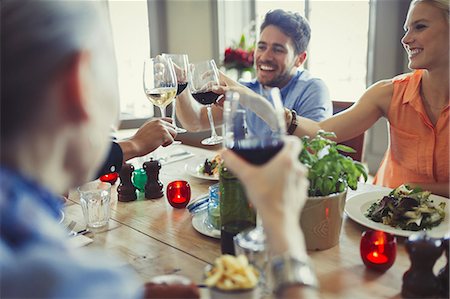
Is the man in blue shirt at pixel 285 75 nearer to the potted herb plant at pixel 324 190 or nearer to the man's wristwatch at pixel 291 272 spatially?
the potted herb plant at pixel 324 190

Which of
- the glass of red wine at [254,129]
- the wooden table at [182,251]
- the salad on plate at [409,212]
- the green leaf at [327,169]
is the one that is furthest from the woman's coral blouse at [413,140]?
the glass of red wine at [254,129]

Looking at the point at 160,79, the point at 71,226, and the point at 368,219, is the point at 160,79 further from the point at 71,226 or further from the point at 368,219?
the point at 368,219

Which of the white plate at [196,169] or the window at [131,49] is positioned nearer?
the white plate at [196,169]

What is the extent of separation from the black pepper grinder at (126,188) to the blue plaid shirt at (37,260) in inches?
33.2

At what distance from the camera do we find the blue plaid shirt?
469 mm

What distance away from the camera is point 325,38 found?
4.15 m

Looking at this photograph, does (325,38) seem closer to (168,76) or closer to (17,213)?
(168,76)

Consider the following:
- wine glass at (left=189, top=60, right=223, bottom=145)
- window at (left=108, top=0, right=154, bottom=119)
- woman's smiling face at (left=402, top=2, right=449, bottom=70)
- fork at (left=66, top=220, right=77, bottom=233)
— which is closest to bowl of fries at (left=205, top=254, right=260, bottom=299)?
fork at (left=66, top=220, right=77, bottom=233)

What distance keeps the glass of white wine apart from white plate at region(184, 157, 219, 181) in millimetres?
249

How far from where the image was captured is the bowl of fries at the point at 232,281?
723 millimetres

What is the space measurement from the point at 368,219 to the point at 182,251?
0.48 m

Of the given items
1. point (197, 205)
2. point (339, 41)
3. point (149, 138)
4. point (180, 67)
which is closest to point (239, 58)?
point (339, 41)

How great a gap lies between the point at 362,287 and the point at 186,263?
1.18 ft

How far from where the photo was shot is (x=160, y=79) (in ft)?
5.23
